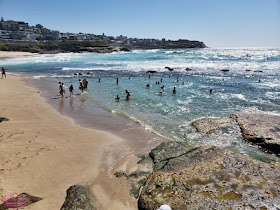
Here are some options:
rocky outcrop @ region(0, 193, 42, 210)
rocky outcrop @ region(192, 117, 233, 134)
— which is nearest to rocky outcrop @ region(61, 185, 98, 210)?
rocky outcrop @ region(0, 193, 42, 210)

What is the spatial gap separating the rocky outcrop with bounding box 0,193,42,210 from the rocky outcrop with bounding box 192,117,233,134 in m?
8.63

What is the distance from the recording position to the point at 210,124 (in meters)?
12.3

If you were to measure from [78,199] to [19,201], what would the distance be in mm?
1643

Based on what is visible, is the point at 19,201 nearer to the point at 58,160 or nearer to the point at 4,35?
the point at 58,160

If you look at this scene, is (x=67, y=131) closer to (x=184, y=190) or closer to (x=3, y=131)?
(x=3, y=131)

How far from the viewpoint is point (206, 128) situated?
38.9ft

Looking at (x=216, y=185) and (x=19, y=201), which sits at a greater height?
(x=216, y=185)

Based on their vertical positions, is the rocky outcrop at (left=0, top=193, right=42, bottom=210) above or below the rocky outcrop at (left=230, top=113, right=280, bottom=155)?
below

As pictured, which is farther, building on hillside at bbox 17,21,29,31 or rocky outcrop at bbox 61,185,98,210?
building on hillside at bbox 17,21,29,31

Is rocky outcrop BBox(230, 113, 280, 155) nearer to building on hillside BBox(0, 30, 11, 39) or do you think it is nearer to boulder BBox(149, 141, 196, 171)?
boulder BBox(149, 141, 196, 171)

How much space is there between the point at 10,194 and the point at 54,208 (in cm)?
145

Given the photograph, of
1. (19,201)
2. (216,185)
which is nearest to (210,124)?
(216,185)

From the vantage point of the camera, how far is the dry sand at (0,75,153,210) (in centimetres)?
650

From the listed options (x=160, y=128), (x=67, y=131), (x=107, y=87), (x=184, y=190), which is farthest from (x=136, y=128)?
(x=107, y=87)
